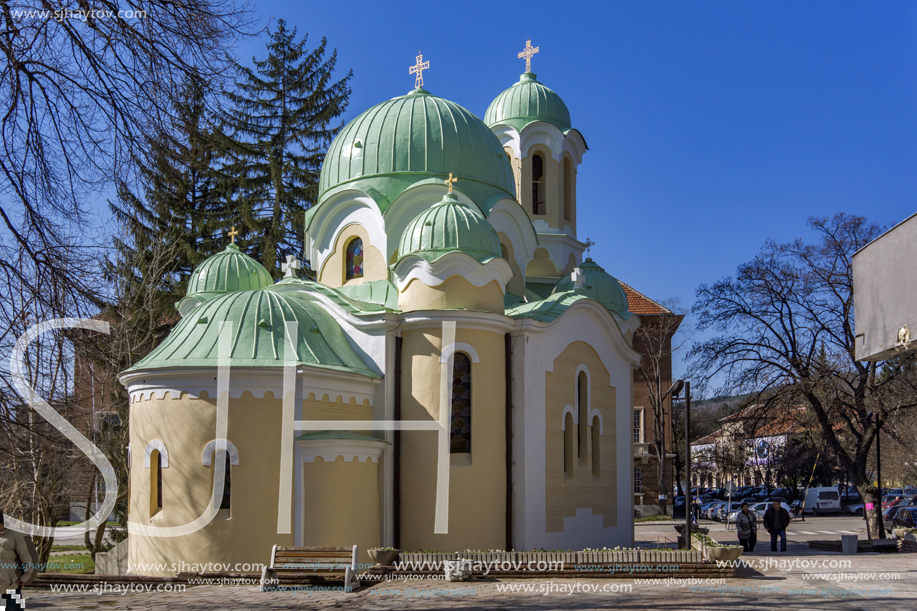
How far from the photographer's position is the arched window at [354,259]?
1950cm

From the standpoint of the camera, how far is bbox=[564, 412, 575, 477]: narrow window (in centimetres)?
1852

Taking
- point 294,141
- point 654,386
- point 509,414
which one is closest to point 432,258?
point 509,414

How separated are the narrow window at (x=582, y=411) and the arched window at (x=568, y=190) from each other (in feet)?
20.6

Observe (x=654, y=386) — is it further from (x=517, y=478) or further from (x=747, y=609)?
(x=747, y=609)

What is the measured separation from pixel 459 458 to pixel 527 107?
1163cm

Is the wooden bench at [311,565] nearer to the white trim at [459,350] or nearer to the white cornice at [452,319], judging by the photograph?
the white trim at [459,350]

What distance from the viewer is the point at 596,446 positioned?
65.1 ft

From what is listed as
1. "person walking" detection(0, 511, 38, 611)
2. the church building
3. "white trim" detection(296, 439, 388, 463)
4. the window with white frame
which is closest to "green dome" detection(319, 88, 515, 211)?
the church building

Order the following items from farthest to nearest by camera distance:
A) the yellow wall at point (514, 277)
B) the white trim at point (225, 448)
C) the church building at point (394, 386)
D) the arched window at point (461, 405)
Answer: the yellow wall at point (514, 277) < the arched window at point (461, 405) < the church building at point (394, 386) < the white trim at point (225, 448)

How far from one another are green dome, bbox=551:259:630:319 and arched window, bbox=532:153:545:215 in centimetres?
201

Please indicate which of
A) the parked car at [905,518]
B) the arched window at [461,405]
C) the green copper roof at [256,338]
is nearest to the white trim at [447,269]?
the arched window at [461,405]

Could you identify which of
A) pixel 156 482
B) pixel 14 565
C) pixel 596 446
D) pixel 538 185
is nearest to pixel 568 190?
pixel 538 185

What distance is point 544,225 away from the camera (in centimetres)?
2325

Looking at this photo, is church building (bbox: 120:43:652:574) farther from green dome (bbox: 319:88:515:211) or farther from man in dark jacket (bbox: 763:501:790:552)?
man in dark jacket (bbox: 763:501:790:552)
